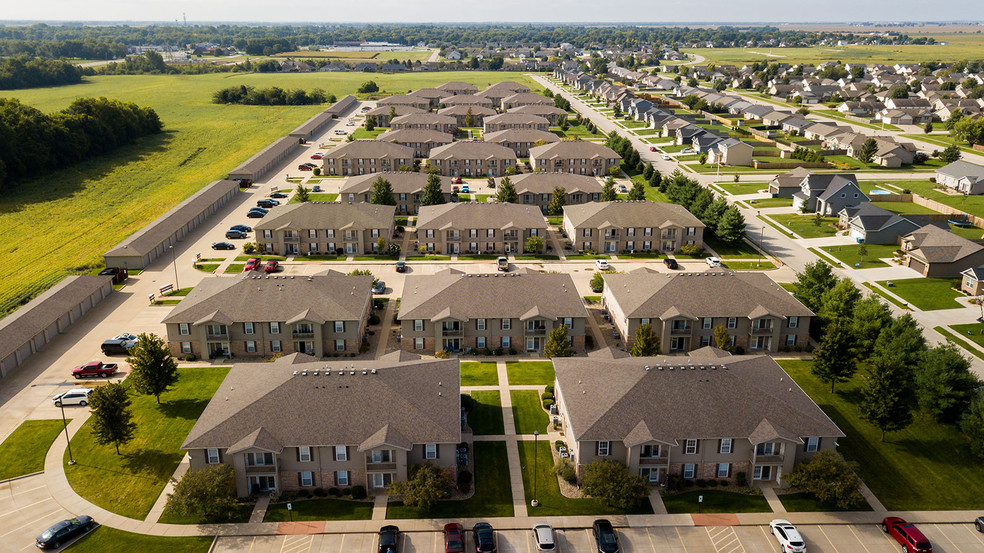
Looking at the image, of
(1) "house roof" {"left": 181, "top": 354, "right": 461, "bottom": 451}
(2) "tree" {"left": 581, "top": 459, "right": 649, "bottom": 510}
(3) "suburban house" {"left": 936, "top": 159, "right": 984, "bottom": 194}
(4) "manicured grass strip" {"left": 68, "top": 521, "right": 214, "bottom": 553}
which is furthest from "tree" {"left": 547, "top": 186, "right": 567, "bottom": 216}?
(4) "manicured grass strip" {"left": 68, "top": 521, "right": 214, "bottom": 553}

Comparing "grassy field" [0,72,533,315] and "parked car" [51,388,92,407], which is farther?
"grassy field" [0,72,533,315]

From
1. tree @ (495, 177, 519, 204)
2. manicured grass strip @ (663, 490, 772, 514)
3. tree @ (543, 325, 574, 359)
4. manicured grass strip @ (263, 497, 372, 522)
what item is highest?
tree @ (495, 177, 519, 204)

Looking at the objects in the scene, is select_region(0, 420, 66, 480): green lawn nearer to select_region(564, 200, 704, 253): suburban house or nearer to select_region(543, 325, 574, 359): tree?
select_region(543, 325, 574, 359): tree

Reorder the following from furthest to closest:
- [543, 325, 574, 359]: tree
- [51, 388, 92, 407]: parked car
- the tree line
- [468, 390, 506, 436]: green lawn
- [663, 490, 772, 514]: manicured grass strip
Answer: the tree line → [543, 325, 574, 359]: tree → [51, 388, 92, 407]: parked car → [468, 390, 506, 436]: green lawn → [663, 490, 772, 514]: manicured grass strip

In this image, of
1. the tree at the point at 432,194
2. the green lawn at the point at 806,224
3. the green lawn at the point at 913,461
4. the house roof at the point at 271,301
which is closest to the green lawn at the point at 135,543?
the house roof at the point at 271,301

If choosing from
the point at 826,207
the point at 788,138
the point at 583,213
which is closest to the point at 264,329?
the point at 583,213

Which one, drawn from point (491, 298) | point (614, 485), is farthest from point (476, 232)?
point (614, 485)

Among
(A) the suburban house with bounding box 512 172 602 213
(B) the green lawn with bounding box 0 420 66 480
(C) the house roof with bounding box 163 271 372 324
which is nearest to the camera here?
(B) the green lawn with bounding box 0 420 66 480

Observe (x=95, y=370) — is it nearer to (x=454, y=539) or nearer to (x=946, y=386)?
(x=454, y=539)
